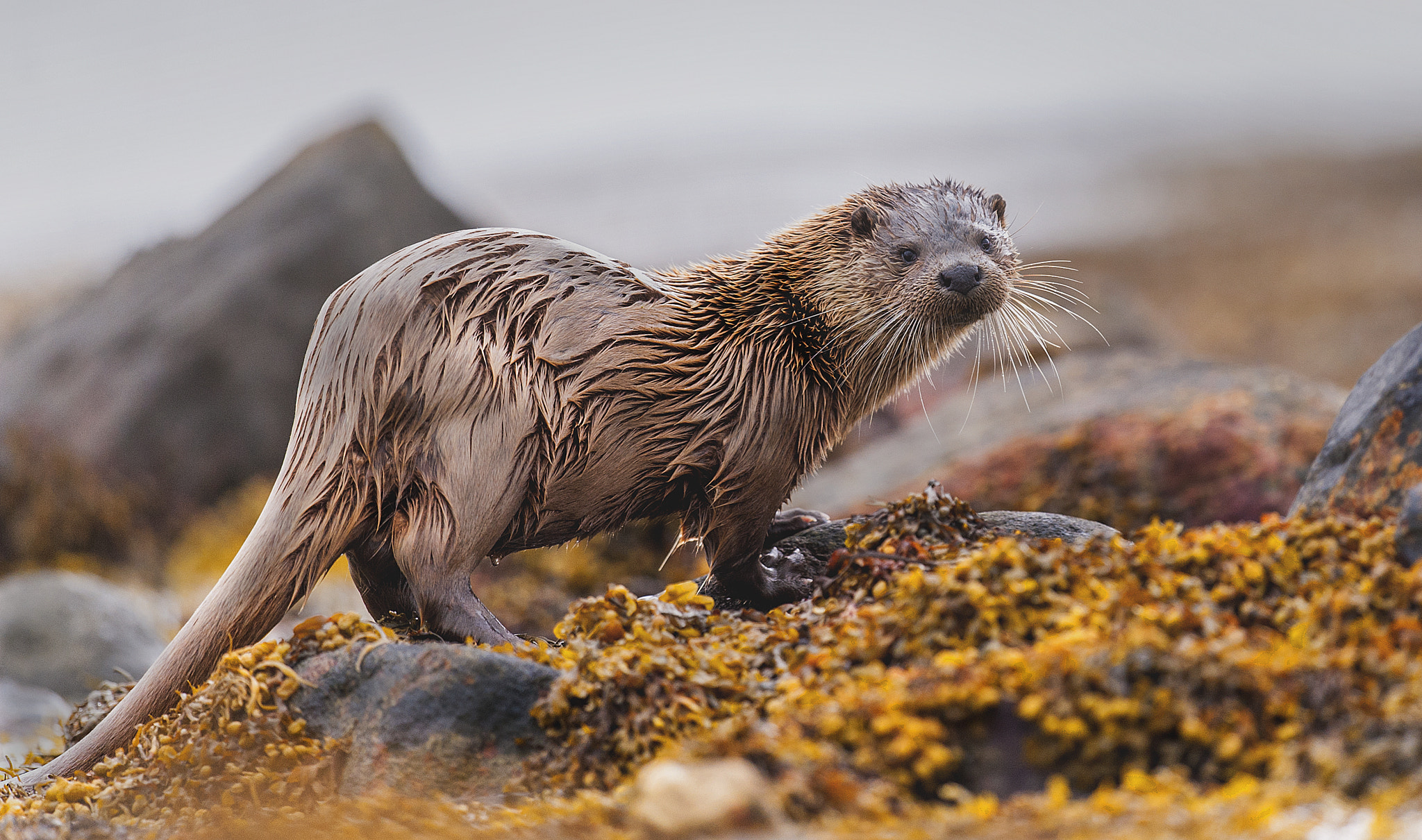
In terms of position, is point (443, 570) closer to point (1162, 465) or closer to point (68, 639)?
point (68, 639)

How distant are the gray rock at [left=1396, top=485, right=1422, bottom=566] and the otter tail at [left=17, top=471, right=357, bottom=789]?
377cm

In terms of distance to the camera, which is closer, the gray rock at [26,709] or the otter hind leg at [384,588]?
the otter hind leg at [384,588]

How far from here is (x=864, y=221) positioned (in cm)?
518

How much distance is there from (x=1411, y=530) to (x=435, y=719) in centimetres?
323

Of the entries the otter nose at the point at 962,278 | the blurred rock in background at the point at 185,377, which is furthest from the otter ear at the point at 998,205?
the blurred rock in background at the point at 185,377

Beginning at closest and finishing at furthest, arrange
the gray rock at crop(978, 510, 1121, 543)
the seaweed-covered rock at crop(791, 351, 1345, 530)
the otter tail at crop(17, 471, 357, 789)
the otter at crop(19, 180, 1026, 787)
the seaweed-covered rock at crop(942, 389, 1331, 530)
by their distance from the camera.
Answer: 1. the otter tail at crop(17, 471, 357, 789)
2. the otter at crop(19, 180, 1026, 787)
3. the gray rock at crop(978, 510, 1121, 543)
4. the seaweed-covered rock at crop(942, 389, 1331, 530)
5. the seaweed-covered rock at crop(791, 351, 1345, 530)

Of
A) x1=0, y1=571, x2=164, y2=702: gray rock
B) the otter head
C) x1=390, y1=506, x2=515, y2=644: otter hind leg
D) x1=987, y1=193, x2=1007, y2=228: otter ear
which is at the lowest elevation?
x1=0, y1=571, x2=164, y2=702: gray rock

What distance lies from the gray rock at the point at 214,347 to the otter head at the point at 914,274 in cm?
875

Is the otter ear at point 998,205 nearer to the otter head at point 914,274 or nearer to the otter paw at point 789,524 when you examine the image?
the otter head at point 914,274

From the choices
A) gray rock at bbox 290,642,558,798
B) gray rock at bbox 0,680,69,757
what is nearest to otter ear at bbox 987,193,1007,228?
gray rock at bbox 290,642,558,798

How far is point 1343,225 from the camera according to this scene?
99.5 ft

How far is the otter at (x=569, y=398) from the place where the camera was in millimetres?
4418

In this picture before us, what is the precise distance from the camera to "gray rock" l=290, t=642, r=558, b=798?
365cm

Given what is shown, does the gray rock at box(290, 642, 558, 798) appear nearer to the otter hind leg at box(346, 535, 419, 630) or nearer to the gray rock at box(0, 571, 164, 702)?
the otter hind leg at box(346, 535, 419, 630)
